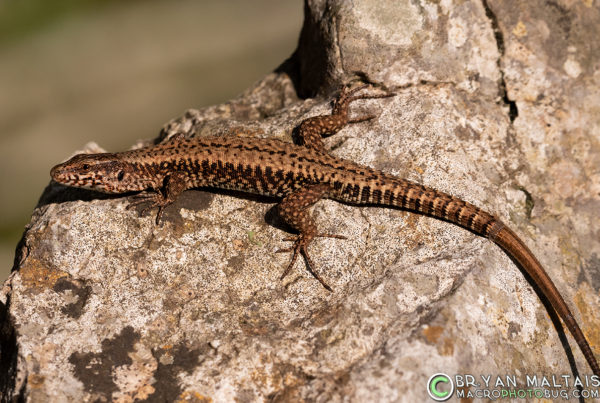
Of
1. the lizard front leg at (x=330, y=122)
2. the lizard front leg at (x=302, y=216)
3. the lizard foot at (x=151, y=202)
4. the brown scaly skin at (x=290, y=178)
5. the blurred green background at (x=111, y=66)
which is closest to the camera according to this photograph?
the brown scaly skin at (x=290, y=178)

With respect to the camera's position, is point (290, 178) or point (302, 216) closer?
point (302, 216)

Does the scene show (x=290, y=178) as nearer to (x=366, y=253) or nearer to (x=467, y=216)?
(x=366, y=253)

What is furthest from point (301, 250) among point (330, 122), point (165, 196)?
point (165, 196)

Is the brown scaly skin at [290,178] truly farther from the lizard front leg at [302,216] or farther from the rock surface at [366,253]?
the rock surface at [366,253]

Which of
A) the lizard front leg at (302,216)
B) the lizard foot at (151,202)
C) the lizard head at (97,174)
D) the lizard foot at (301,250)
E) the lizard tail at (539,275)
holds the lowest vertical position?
the lizard tail at (539,275)

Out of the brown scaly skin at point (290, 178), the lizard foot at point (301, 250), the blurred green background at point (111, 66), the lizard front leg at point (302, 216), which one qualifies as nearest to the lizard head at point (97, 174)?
the brown scaly skin at point (290, 178)

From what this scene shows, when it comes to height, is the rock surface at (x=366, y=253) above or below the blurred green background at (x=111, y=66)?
below
